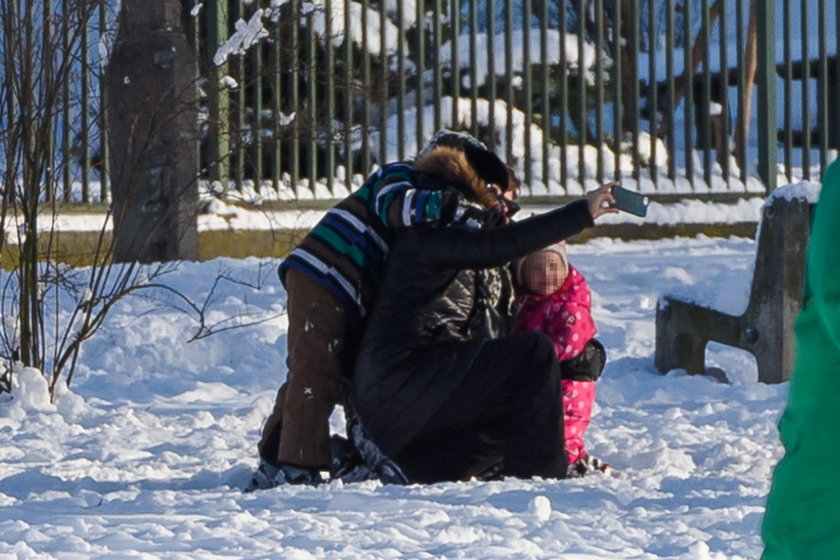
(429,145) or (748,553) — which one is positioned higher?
(429,145)

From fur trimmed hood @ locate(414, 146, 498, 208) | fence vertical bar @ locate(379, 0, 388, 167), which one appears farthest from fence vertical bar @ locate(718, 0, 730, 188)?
fur trimmed hood @ locate(414, 146, 498, 208)

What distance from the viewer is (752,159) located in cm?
1223

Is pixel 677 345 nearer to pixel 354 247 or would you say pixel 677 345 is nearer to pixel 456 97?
pixel 354 247

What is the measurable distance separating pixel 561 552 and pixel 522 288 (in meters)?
1.56

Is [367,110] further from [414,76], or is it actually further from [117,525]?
[117,525]

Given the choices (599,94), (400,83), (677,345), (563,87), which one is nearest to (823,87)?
(599,94)

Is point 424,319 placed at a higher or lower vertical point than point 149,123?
lower

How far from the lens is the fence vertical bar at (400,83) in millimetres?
10883

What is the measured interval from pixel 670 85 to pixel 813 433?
986 cm

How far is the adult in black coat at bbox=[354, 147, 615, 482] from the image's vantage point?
5.17 metres

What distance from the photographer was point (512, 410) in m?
5.26

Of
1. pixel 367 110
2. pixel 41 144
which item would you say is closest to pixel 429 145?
pixel 41 144

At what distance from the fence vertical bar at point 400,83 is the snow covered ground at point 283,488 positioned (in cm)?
154

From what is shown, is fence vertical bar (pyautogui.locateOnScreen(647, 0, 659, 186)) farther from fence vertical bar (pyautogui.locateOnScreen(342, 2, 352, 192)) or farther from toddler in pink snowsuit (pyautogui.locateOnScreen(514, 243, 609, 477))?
toddler in pink snowsuit (pyautogui.locateOnScreen(514, 243, 609, 477))
